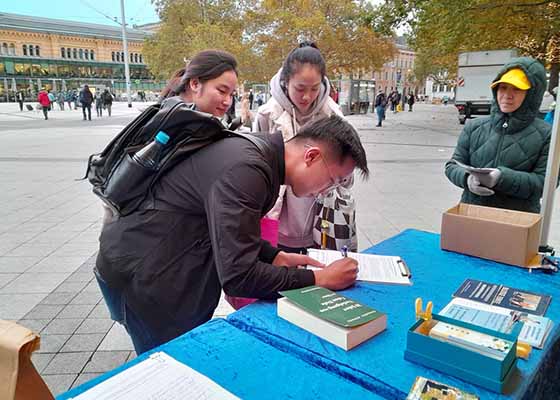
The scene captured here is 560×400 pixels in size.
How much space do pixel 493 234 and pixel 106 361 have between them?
2.00 metres

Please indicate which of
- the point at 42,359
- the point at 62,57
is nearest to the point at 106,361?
the point at 42,359

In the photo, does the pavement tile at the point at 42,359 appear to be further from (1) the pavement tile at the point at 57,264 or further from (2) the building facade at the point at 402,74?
(2) the building facade at the point at 402,74

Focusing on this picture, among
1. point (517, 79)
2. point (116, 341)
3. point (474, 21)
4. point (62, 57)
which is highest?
point (62, 57)

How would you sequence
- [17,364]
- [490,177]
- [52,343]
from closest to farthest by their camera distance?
[17,364] → [490,177] → [52,343]

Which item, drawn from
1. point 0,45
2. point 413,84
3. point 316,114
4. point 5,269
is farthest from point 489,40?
point 413,84

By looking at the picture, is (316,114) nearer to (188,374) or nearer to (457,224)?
(457,224)

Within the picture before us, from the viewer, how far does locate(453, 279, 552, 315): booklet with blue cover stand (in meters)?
1.34

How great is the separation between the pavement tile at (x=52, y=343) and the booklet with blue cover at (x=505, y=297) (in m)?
2.13

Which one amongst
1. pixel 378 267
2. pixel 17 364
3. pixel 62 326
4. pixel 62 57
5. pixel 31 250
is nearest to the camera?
pixel 17 364

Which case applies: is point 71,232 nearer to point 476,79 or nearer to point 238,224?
point 238,224

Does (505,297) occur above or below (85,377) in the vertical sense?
above

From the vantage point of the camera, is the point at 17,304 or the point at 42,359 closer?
the point at 42,359

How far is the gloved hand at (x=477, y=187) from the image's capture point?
7.04 feet

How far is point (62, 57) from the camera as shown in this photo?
5234 centimetres
